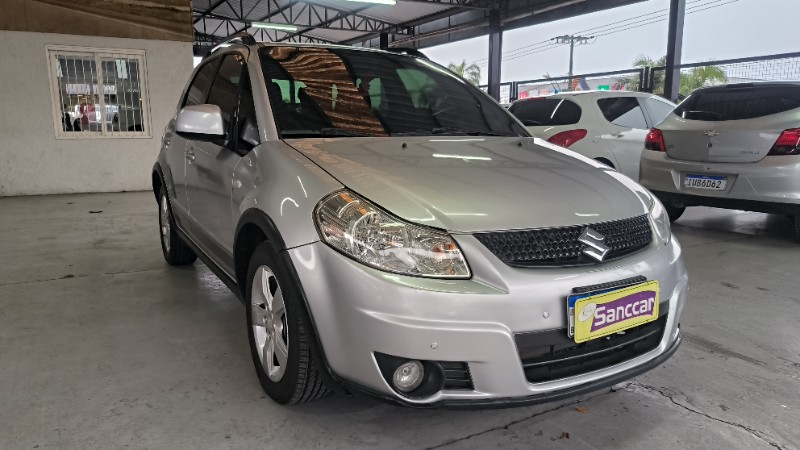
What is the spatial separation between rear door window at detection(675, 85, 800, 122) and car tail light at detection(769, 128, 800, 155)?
0.81 ft

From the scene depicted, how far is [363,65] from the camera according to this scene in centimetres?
275

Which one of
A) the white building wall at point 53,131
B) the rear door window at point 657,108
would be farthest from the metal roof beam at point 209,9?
the rear door window at point 657,108

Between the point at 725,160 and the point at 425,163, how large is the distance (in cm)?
365

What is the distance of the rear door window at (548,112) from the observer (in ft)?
21.0

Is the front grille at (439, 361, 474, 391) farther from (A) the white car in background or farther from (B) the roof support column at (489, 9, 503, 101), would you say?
(B) the roof support column at (489, 9, 503, 101)

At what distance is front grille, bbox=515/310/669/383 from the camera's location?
5.28 ft

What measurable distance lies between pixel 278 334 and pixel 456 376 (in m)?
0.73

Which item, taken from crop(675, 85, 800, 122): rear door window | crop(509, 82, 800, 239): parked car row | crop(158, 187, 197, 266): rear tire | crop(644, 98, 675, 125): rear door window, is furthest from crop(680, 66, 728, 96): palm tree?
crop(158, 187, 197, 266): rear tire

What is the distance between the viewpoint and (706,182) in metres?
4.73

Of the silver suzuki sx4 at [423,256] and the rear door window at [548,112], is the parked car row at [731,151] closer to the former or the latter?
the rear door window at [548,112]

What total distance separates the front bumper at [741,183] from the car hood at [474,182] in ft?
9.42

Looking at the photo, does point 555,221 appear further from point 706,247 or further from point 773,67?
point 773,67

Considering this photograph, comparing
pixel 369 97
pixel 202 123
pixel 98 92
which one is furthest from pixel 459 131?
pixel 98 92

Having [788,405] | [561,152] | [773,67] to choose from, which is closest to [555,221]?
[561,152]
